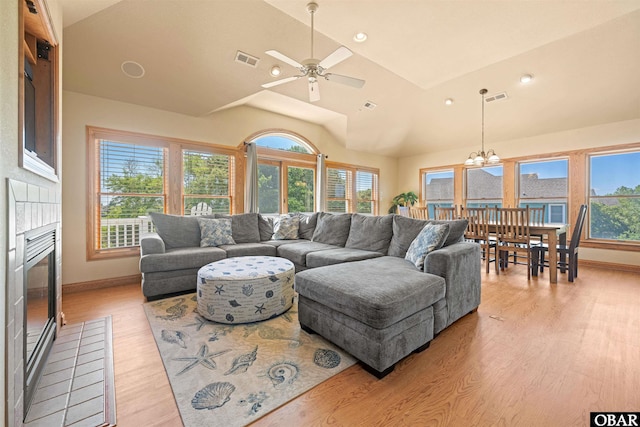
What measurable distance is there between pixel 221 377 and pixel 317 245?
240 cm

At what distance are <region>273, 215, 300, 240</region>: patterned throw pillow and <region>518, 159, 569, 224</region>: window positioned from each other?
4.63 metres

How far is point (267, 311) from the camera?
2.47 metres

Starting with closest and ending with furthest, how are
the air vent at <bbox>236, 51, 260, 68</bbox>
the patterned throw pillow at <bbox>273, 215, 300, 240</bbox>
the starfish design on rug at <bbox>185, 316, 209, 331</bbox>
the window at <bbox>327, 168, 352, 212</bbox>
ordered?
the starfish design on rug at <bbox>185, 316, 209, 331</bbox>
the air vent at <bbox>236, 51, 260, 68</bbox>
the patterned throw pillow at <bbox>273, 215, 300, 240</bbox>
the window at <bbox>327, 168, 352, 212</bbox>

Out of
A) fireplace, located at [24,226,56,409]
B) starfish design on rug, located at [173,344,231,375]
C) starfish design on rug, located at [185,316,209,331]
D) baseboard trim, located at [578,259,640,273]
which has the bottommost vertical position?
starfish design on rug, located at [173,344,231,375]

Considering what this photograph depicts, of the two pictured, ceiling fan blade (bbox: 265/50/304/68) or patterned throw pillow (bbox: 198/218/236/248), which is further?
patterned throw pillow (bbox: 198/218/236/248)

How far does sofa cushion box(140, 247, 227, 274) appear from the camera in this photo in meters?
3.01

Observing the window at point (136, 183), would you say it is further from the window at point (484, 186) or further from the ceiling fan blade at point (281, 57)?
the window at point (484, 186)

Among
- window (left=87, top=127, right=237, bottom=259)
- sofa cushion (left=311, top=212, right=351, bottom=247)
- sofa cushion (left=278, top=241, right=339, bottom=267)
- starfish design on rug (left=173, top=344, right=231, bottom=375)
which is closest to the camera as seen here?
starfish design on rug (left=173, top=344, right=231, bottom=375)

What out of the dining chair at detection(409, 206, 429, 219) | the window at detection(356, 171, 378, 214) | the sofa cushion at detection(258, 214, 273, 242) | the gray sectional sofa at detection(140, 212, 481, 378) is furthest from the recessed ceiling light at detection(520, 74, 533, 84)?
the sofa cushion at detection(258, 214, 273, 242)

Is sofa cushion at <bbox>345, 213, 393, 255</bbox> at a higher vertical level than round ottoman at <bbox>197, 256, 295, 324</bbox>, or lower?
higher

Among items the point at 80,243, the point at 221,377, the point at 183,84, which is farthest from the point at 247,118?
the point at 221,377

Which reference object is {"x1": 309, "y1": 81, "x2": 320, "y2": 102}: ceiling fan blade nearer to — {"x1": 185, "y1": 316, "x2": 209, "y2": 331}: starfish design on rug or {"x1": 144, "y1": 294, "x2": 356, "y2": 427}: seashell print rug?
{"x1": 144, "y1": 294, "x2": 356, "y2": 427}: seashell print rug

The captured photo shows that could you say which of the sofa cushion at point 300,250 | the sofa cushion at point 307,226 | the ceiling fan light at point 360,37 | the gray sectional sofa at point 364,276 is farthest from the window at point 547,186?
the ceiling fan light at point 360,37

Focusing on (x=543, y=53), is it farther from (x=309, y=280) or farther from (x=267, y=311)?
(x=267, y=311)
